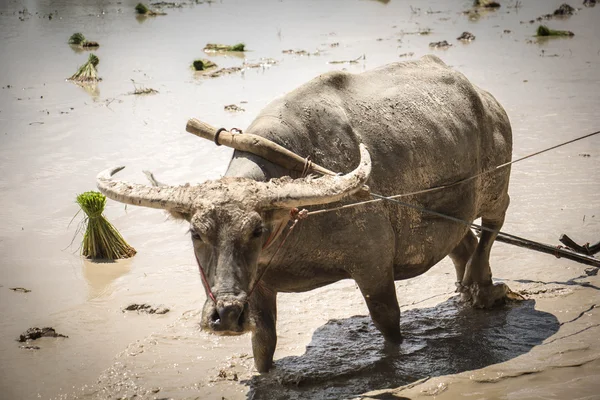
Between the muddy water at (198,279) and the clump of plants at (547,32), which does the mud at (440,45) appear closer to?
the muddy water at (198,279)

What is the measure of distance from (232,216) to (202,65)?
1259cm

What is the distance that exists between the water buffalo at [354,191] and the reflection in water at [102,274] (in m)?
2.36

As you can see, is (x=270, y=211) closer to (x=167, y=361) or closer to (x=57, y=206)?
(x=167, y=361)

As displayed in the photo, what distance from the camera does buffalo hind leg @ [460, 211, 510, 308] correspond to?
657 centimetres

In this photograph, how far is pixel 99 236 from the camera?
7.93 metres

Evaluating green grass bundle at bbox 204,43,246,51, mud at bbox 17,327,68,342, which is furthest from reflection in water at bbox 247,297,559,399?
green grass bundle at bbox 204,43,246,51

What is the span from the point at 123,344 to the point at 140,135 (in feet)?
20.2

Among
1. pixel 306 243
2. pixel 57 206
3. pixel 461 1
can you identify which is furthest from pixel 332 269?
pixel 461 1

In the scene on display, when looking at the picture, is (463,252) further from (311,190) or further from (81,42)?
(81,42)

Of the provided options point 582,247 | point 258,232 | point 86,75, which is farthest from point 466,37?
point 258,232

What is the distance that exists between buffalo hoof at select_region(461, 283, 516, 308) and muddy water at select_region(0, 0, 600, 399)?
0.12 metres

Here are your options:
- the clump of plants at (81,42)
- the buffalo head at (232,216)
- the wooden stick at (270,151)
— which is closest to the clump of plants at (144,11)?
the clump of plants at (81,42)

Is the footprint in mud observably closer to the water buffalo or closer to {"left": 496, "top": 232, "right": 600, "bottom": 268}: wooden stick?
the water buffalo

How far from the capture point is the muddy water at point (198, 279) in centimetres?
554
